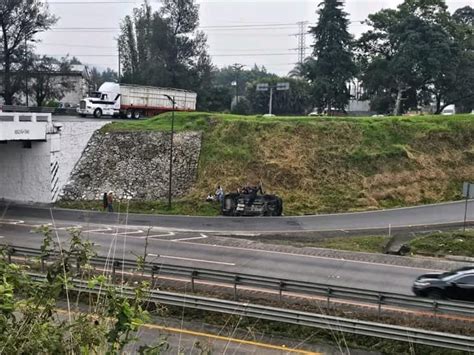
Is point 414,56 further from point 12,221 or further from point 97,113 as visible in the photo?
point 12,221

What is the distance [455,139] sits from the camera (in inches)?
1684

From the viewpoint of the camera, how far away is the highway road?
20.6 meters

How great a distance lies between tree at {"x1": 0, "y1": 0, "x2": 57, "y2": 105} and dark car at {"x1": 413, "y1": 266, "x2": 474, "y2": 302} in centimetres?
4763

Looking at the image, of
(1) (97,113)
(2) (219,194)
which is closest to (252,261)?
(2) (219,194)

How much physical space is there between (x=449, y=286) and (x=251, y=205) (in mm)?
17689

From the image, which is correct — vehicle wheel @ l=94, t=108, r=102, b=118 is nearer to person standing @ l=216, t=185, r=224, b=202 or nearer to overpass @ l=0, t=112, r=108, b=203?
overpass @ l=0, t=112, r=108, b=203

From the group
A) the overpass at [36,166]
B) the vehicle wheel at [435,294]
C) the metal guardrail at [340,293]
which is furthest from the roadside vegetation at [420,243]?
the overpass at [36,166]

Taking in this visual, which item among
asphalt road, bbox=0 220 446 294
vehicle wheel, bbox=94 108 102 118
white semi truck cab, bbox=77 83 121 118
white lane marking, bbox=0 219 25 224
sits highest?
white semi truck cab, bbox=77 83 121 118

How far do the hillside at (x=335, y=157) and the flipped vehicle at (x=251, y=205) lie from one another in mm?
1622

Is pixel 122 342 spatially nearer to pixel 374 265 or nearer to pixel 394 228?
pixel 374 265

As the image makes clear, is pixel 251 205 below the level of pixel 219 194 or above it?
below

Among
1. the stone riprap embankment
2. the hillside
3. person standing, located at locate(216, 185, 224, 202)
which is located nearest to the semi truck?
the hillside

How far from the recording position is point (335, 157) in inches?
1575

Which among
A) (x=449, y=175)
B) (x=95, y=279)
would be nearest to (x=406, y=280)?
(x=95, y=279)
